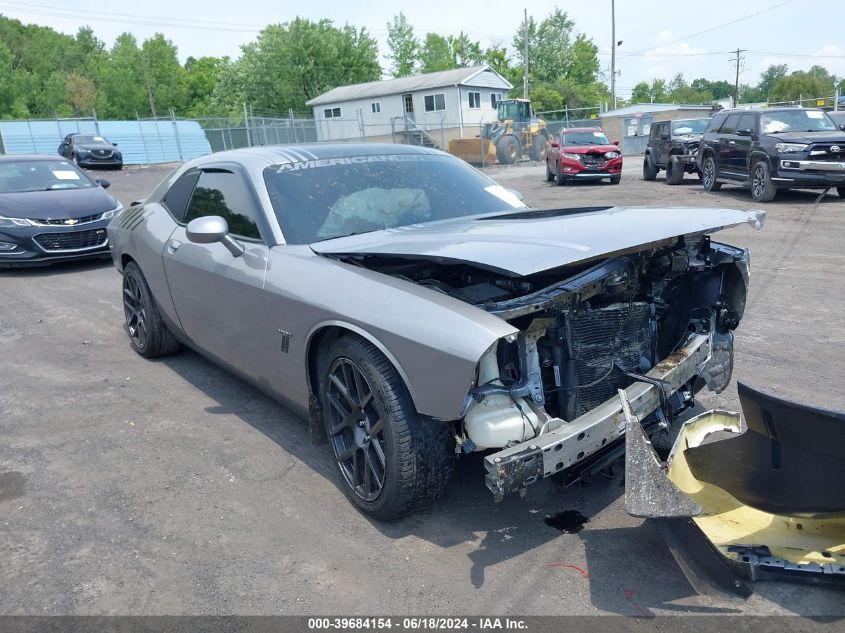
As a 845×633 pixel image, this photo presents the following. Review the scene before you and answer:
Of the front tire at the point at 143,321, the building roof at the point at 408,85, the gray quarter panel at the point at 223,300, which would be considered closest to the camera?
the gray quarter panel at the point at 223,300

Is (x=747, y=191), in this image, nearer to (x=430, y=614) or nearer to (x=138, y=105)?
(x=430, y=614)

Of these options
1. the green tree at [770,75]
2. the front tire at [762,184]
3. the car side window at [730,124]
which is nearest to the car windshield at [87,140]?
the car side window at [730,124]

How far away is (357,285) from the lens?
3.21 m

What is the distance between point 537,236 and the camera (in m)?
3.13

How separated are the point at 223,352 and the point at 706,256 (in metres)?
2.89

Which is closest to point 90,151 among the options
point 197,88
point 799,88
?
point 799,88

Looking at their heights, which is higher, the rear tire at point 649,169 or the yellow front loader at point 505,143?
the yellow front loader at point 505,143

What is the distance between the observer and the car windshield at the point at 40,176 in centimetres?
1013

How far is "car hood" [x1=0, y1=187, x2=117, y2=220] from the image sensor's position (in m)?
9.38

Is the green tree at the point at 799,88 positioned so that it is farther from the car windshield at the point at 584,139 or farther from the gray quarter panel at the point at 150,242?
the gray quarter panel at the point at 150,242

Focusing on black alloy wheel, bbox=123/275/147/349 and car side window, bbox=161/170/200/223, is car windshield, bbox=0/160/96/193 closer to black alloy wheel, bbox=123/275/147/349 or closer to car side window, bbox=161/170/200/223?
black alloy wheel, bbox=123/275/147/349

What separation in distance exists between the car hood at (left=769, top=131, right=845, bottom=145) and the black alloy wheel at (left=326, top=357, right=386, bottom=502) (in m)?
12.8

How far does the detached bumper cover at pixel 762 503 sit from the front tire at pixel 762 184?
1238cm

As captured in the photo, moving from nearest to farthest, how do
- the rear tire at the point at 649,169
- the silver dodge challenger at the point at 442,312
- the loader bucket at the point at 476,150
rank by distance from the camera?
the silver dodge challenger at the point at 442,312 → the rear tire at the point at 649,169 → the loader bucket at the point at 476,150
